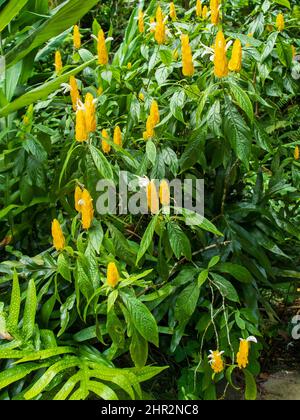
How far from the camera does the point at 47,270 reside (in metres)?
1.35

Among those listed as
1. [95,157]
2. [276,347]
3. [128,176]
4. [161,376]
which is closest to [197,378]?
[161,376]

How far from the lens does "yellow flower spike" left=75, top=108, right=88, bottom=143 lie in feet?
3.80

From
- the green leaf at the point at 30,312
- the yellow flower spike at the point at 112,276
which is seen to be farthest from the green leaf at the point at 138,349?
the green leaf at the point at 30,312

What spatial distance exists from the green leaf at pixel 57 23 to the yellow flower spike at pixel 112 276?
762mm

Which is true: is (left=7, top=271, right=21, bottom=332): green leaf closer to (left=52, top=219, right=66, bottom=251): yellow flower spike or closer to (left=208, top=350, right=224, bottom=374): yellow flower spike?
(left=52, top=219, right=66, bottom=251): yellow flower spike

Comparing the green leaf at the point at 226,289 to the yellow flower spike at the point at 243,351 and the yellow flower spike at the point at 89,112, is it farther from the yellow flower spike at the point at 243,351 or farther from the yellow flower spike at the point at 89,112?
the yellow flower spike at the point at 89,112

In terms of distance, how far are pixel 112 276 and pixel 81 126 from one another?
0.36 m

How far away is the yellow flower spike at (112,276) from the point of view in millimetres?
1107

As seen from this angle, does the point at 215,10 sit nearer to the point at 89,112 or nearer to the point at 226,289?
the point at 89,112

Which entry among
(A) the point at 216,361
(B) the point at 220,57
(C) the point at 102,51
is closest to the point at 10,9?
(C) the point at 102,51

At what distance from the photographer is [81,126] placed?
1.18m

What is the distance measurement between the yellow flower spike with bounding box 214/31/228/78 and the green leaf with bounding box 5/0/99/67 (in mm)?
423

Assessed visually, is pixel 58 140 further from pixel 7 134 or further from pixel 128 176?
pixel 128 176
